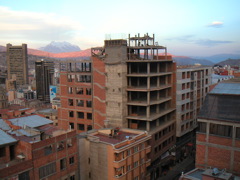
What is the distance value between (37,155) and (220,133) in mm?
24182

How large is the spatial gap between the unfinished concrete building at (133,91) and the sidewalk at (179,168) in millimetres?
2617

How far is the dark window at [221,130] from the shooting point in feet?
105

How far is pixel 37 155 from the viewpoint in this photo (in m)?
29.7

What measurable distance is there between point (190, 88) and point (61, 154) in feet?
133

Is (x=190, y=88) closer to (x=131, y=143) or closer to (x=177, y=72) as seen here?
(x=177, y=72)

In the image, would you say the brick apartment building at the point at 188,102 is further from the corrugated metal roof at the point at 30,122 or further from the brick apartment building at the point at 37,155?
the brick apartment building at the point at 37,155

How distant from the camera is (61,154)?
109ft

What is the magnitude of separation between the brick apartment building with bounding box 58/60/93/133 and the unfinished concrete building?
7.63 feet

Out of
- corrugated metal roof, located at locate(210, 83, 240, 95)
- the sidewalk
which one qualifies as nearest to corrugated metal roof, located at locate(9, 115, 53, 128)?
the sidewalk

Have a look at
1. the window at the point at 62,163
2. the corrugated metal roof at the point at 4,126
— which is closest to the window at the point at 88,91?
the corrugated metal roof at the point at 4,126

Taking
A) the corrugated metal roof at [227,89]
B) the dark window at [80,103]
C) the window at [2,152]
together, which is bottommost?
the window at [2,152]

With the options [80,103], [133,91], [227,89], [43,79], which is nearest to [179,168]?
[133,91]

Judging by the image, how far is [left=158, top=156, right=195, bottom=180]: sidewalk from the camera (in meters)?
51.8

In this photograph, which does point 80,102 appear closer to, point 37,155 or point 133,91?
point 133,91
